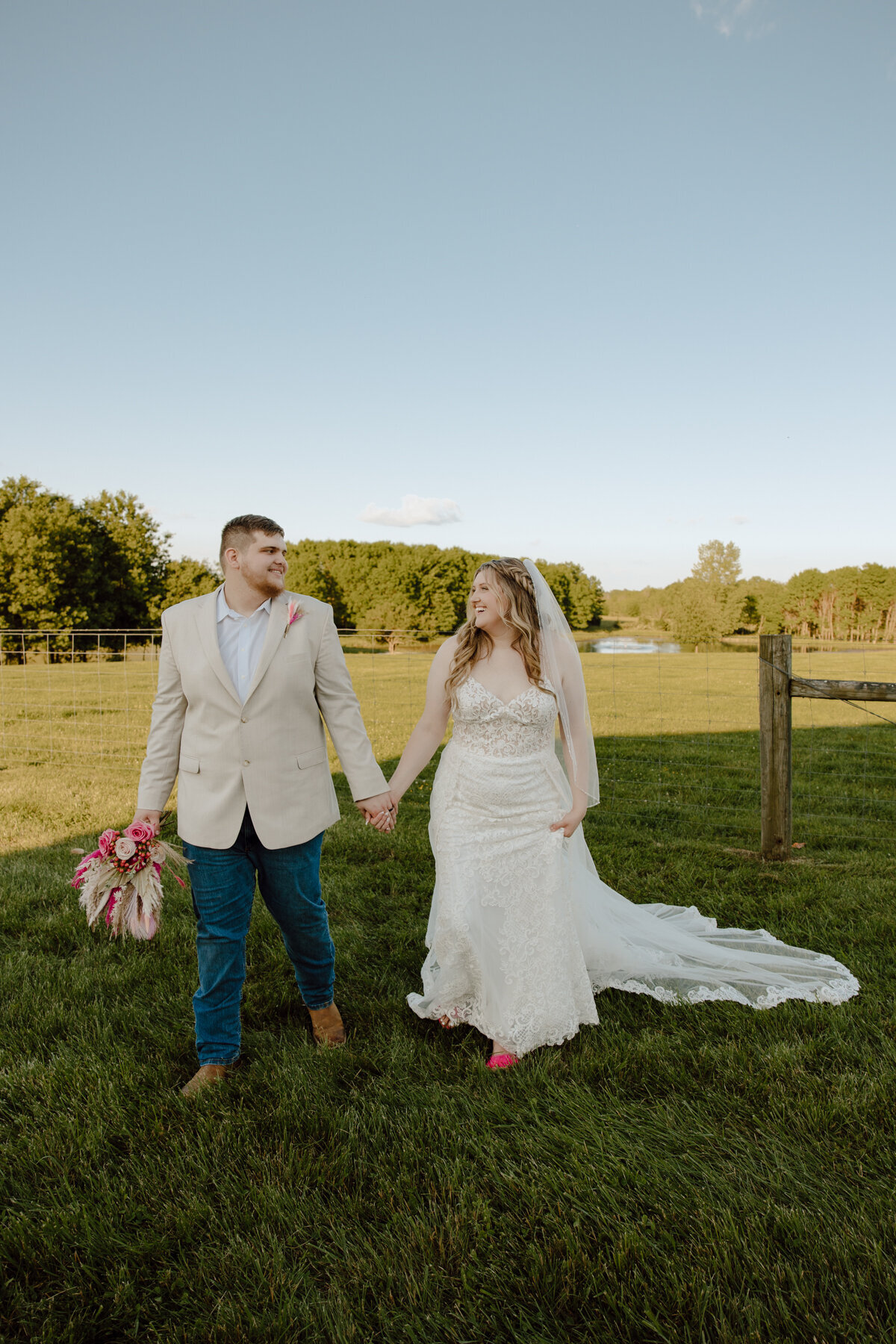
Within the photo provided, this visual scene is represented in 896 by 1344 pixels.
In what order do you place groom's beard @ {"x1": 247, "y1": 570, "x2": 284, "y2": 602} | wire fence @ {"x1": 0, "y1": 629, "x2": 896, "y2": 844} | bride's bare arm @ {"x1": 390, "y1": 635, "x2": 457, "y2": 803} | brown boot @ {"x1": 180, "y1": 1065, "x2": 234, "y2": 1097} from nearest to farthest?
brown boot @ {"x1": 180, "y1": 1065, "x2": 234, "y2": 1097} → groom's beard @ {"x1": 247, "y1": 570, "x2": 284, "y2": 602} → bride's bare arm @ {"x1": 390, "y1": 635, "x2": 457, "y2": 803} → wire fence @ {"x1": 0, "y1": 629, "x2": 896, "y2": 844}

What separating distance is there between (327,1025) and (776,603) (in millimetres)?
74859

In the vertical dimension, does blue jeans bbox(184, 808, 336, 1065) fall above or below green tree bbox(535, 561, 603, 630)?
below

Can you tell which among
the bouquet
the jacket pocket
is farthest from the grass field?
the jacket pocket

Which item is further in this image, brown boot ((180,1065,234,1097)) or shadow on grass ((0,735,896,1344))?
brown boot ((180,1065,234,1097))

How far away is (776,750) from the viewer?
20.4ft

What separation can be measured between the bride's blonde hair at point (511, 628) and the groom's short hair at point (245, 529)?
1.06 metres

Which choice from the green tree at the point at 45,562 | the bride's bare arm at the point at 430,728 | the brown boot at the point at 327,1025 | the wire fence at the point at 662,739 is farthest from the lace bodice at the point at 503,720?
the green tree at the point at 45,562

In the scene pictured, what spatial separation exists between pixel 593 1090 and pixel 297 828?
5.52 ft

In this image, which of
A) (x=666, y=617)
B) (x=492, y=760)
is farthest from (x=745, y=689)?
(x=666, y=617)

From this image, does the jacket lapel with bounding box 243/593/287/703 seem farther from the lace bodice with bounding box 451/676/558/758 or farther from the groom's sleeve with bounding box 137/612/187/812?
the lace bodice with bounding box 451/676/558/758

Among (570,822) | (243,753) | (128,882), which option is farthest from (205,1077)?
(570,822)

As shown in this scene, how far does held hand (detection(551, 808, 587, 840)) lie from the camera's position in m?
3.72

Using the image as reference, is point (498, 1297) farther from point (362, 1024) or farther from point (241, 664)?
point (241, 664)

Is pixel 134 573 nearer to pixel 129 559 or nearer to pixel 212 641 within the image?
pixel 129 559
